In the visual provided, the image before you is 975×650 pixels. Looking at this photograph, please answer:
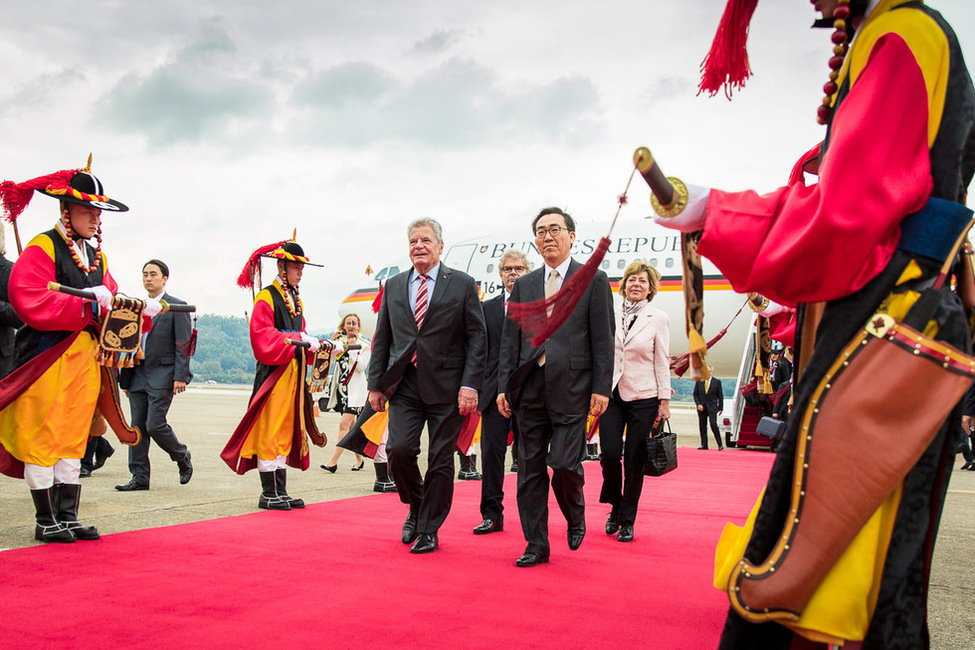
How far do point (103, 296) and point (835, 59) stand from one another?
12.3 ft

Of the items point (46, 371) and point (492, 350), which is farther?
point (492, 350)

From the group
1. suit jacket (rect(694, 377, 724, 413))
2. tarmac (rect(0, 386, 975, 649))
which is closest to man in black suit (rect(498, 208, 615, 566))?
tarmac (rect(0, 386, 975, 649))

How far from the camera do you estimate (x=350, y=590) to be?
3.20 meters

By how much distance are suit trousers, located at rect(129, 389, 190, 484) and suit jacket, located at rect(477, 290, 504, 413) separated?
107 inches

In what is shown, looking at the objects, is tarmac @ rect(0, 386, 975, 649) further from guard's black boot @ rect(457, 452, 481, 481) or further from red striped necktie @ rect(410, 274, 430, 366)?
red striped necktie @ rect(410, 274, 430, 366)

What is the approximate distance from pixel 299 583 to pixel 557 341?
1710 mm

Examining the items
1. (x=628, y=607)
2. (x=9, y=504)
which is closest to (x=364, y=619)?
(x=628, y=607)

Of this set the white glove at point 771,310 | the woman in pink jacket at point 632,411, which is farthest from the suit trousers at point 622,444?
the white glove at point 771,310

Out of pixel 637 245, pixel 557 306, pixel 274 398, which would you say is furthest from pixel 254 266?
pixel 637 245

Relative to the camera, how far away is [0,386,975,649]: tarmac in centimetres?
329

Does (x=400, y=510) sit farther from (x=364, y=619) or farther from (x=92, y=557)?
(x=364, y=619)

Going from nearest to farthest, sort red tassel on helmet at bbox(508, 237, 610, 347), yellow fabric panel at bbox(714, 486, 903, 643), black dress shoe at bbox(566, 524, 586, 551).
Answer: yellow fabric panel at bbox(714, 486, 903, 643) < red tassel on helmet at bbox(508, 237, 610, 347) < black dress shoe at bbox(566, 524, 586, 551)

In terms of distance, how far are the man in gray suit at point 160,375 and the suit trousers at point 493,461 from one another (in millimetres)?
2751

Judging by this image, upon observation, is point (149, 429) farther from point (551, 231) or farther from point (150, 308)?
point (551, 231)
